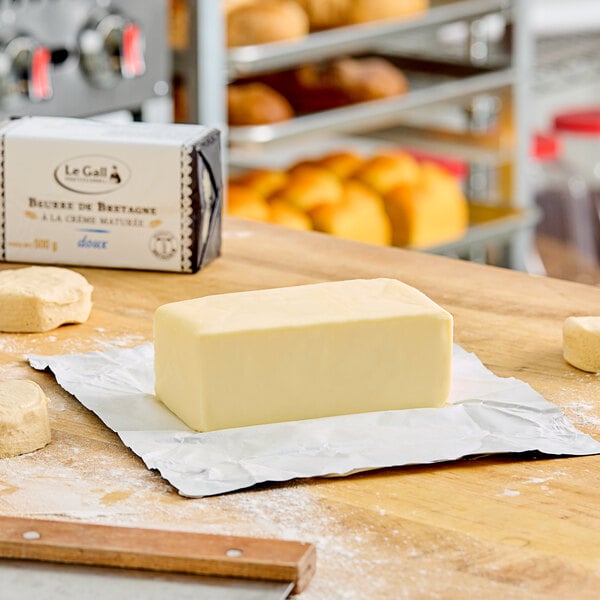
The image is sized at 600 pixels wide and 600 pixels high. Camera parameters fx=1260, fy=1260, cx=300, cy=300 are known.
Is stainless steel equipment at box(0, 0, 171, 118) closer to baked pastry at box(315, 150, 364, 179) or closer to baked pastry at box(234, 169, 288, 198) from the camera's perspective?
baked pastry at box(234, 169, 288, 198)

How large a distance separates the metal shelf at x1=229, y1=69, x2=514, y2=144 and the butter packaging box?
42.8 inches

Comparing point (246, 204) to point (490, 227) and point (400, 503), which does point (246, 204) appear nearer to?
point (490, 227)

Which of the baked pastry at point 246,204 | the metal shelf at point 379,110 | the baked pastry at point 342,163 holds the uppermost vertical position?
the metal shelf at point 379,110

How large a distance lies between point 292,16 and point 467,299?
1.35 meters

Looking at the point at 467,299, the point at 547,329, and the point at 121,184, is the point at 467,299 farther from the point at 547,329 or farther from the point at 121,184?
the point at 121,184

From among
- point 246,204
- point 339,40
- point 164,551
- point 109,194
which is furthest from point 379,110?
point 164,551

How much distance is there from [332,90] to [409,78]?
36 cm

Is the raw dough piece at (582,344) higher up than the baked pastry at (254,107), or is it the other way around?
the baked pastry at (254,107)

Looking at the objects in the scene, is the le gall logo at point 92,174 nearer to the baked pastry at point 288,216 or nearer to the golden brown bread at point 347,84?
the baked pastry at point 288,216

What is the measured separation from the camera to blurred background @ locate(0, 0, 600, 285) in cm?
209

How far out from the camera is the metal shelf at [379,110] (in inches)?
96.9

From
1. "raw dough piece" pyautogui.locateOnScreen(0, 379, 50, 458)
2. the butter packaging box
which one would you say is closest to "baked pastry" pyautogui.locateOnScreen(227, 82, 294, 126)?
the butter packaging box

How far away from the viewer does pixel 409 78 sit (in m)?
3.04

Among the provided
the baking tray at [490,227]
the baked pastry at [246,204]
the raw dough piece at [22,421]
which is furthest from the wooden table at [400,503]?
the baking tray at [490,227]
